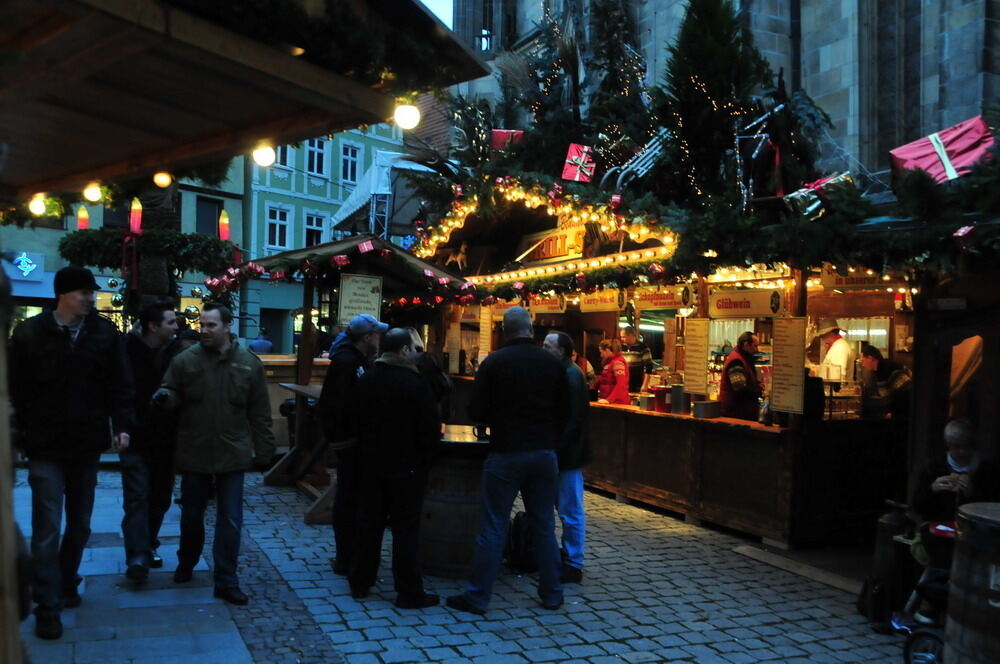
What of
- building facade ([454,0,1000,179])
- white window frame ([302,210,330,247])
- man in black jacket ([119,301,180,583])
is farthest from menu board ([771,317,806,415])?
white window frame ([302,210,330,247])

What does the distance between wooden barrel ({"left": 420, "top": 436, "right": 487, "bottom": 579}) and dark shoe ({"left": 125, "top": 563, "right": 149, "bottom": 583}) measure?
6.23 ft

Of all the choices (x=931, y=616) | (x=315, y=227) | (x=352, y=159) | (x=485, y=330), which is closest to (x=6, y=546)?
(x=931, y=616)

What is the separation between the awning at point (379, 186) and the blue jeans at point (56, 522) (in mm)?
13060

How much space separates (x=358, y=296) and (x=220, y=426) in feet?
12.7

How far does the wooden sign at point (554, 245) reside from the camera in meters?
11.6

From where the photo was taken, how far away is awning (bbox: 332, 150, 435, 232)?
18484 mm

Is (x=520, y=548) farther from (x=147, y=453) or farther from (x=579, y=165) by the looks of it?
(x=579, y=165)

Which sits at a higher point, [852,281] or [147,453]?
[852,281]

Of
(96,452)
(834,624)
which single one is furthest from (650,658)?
(96,452)

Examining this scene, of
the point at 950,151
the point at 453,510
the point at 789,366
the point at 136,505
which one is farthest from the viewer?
the point at 789,366

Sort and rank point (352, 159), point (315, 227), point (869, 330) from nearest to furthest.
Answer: point (869, 330) → point (315, 227) → point (352, 159)

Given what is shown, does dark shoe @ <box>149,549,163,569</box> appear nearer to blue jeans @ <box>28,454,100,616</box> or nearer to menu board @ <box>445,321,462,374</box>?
blue jeans @ <box>28,454,100,616</box>

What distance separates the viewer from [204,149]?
4176 millimetres

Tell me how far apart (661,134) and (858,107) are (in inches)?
177
